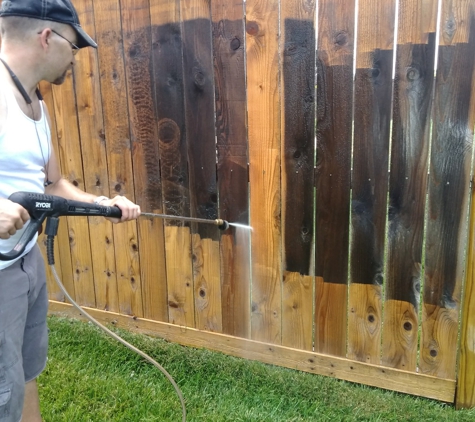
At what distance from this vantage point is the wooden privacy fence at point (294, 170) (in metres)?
2.15

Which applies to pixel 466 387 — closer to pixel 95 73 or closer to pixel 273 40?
pixel 273 40

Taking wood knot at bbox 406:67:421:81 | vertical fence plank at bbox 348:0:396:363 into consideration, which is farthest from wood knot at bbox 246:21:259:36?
wood knot at bbox 406:67:421:81

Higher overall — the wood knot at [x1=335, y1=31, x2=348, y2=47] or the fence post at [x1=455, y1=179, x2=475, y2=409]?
the wood knot at [x1=335, y1=31, x2=348, y2=47]

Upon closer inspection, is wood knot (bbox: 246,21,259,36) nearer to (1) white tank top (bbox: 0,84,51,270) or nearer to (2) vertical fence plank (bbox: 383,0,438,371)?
Answer: (2) vertical fence plank (bbox: 383,0,438,371)

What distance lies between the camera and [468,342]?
2.28 metres

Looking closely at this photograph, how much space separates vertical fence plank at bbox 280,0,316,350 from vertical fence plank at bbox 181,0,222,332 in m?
0.43

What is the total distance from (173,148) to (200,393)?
1410 mm

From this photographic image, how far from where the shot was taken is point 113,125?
2850mm

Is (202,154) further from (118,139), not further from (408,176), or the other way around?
(408,176)

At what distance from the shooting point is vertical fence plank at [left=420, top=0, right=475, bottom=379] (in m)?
2.02

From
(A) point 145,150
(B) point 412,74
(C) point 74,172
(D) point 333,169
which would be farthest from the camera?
(C) point 74,172

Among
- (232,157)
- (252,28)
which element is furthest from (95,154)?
(252,28)

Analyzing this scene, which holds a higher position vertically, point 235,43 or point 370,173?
point 235,43

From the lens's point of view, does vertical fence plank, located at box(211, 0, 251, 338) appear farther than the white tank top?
Yes
